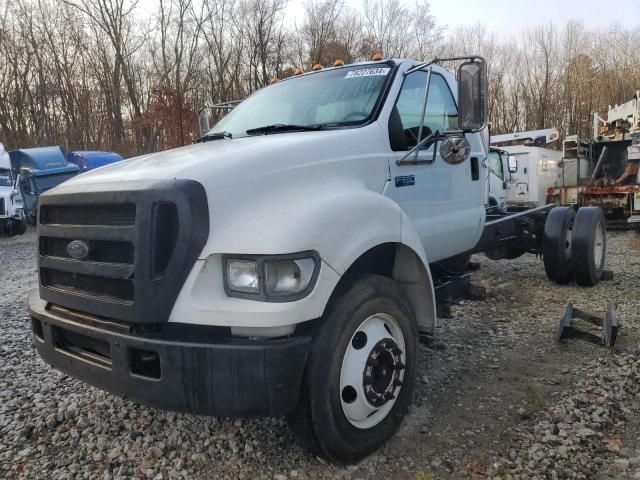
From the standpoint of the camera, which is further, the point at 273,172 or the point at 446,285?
the point at 446,285

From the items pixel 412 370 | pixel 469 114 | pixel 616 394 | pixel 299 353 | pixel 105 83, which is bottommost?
pixel 616 394

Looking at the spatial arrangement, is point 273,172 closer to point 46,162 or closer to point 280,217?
point 280,217

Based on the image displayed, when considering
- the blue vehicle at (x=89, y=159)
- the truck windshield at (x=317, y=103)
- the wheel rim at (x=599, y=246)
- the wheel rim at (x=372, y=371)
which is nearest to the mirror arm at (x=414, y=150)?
the truck windshield at (x=317, y=103)

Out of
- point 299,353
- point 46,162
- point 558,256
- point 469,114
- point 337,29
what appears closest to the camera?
point 299,353

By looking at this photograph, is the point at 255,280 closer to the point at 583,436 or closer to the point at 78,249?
the point at 78,249

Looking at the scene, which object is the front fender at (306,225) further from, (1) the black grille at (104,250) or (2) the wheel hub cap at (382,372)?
(2) the wheel hub cap at (382,372)

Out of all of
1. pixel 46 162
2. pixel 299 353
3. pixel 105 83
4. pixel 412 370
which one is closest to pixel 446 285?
pixel 412 370

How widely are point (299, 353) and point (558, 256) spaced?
17.0ft

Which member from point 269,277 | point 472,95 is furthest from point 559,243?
point 269,277

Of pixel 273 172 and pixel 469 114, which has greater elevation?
pixel 469 114

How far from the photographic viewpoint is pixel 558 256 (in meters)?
6.43

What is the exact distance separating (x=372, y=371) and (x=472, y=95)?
194 centimetres

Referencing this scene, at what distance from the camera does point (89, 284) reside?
261 cm

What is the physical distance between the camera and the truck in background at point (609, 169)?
42.7ft
